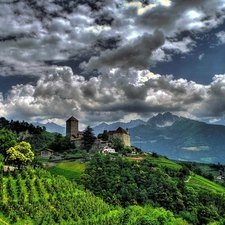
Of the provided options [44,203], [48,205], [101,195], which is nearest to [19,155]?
[44,203]

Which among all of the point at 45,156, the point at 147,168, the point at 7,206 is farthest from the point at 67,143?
the point at 7,206

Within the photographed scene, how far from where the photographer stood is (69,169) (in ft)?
317

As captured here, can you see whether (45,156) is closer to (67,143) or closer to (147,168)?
(67,143)

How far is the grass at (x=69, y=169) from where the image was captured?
293 feet

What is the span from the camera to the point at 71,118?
148m

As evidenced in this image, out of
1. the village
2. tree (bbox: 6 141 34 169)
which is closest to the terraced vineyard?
tree (bbox: 6 141 34 169)

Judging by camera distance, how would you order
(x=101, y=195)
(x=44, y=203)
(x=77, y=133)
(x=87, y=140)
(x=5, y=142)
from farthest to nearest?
(x=77, y=133), (x=87, y=140), (x=5, y=142), (x=101, y=195), (x=44, y=203)

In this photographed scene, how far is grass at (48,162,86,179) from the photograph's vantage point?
89.3 meters

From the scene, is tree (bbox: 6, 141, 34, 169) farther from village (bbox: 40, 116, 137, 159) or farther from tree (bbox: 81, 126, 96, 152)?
tree (bbox: 81, 126, 96, 152)

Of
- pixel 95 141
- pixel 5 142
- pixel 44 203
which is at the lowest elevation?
pixel 44 203

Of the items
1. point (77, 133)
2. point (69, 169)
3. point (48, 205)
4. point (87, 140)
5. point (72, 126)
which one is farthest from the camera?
point (72, 126)

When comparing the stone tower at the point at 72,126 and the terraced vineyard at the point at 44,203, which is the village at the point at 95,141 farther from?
the terraced vineyard at the point at 44,203

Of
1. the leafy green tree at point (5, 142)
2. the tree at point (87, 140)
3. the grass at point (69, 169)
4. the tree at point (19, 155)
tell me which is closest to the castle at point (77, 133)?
the tree at point (87, 140)

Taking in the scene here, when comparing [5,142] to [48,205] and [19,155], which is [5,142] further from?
[48,205]
